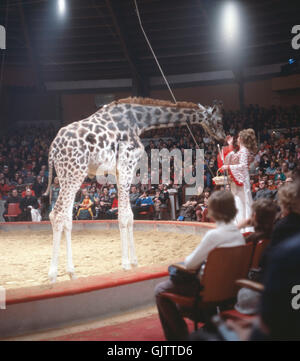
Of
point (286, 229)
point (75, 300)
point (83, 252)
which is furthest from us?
point (83, 252)

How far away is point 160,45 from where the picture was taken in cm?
1731

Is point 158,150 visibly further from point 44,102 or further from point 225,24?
point 44,102

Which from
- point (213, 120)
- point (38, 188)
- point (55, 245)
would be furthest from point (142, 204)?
point (55, 245)

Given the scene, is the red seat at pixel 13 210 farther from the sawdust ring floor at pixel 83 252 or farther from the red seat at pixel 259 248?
the red seat at pixel 259 248

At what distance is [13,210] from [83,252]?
6561 mm

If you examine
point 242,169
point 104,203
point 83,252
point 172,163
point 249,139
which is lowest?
point 83,252

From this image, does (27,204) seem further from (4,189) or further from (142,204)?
(142,204)

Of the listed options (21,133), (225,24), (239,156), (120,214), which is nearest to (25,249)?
(120,214)

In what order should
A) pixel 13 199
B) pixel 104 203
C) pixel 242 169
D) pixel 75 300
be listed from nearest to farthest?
pixel 75 300 → pixel 242 169 → pixel 104 203 → pixel 13 199

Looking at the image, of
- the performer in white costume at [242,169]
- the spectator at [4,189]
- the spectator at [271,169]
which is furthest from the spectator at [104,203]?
the performer in white costume at [242,169]

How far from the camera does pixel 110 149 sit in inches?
218

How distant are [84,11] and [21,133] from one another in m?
7.42

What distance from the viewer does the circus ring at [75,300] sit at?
362cm

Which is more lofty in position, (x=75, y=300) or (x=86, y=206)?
(x=86, y=206)
